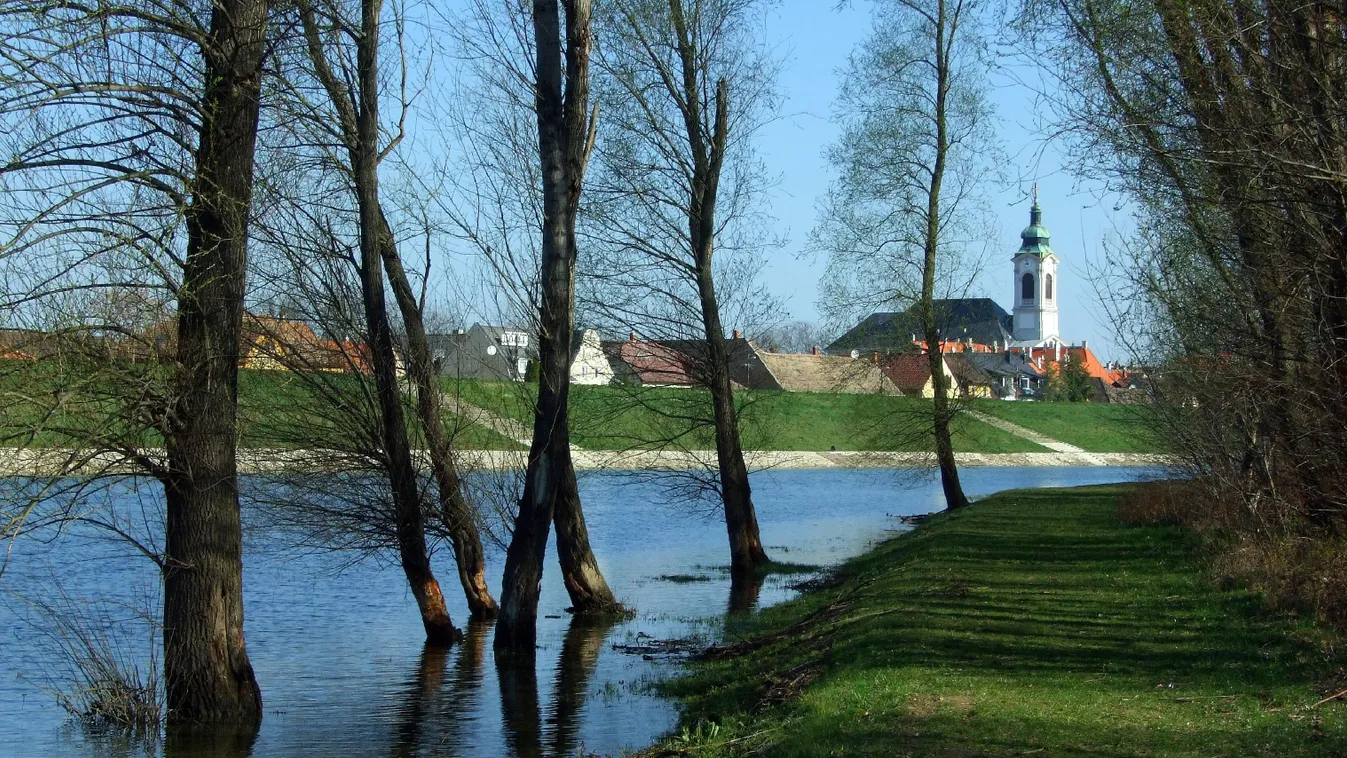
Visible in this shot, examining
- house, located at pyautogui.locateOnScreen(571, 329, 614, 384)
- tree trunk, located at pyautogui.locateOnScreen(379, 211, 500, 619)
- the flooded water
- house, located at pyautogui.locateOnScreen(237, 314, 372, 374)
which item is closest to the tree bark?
the flooded water

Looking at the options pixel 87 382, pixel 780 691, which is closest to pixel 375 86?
pixel 87 382

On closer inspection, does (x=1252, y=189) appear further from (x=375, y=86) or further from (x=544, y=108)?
(x=375, y=86)

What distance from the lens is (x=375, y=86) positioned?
1396 centimetres

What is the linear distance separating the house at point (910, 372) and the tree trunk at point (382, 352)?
17.9 meters

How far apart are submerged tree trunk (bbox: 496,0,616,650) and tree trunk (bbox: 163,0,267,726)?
150 inches

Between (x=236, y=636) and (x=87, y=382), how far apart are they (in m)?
2.85

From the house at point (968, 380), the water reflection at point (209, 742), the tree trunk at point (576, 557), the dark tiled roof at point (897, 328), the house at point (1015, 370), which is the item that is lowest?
the water reflection at point (209, 742)

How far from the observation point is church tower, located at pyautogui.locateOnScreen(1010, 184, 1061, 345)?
579 ft

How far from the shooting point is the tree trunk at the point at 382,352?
1391 cm

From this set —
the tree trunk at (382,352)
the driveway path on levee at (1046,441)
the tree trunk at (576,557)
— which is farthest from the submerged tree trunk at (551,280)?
the driveway path on levee at (1046,441)

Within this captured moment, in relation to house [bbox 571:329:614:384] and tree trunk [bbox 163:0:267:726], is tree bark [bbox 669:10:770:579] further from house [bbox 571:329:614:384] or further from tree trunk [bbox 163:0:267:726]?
tree trunk [bbox 163:0:267:726]

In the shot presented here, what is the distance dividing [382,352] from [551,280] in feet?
7.31

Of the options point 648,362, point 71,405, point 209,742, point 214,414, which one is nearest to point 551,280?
point 214,414

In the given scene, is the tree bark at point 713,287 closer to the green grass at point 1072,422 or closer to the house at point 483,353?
the house at point 483,353
